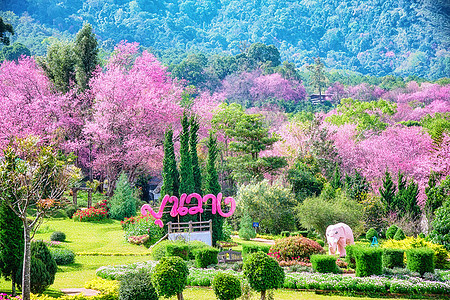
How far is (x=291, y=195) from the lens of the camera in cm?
3241

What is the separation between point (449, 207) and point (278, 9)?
15154 centimetres

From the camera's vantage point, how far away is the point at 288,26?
514 feet

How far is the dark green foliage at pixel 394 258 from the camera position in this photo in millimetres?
18625

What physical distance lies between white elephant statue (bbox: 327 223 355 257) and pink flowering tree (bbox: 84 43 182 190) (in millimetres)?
18226

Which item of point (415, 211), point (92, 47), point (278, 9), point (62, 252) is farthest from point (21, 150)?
point (278, 9)

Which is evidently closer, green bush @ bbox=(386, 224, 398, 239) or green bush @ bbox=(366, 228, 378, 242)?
green bush @ bbox=(386, 224, 398, 239)

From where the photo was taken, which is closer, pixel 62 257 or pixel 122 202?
pixel 62 257

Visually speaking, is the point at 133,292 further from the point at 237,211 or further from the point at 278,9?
the point at 278,9

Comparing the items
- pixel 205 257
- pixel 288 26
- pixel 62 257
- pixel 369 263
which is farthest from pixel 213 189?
pixel 288 26

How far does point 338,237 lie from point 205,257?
6193 millimetres

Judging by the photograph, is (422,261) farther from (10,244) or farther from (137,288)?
(10,244)

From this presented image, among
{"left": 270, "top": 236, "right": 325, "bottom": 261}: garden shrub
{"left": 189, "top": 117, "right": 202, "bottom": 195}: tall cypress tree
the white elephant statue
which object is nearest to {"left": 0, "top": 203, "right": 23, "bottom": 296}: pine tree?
{"left": 270, "top": 236, "right": 325, "bottom": 261}: garden shrub

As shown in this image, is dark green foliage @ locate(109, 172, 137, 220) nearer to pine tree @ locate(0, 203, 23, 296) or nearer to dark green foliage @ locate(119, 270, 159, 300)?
pine tree @ locate(0, 203, 23, 296)

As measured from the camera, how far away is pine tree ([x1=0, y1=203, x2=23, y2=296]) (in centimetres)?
1366
